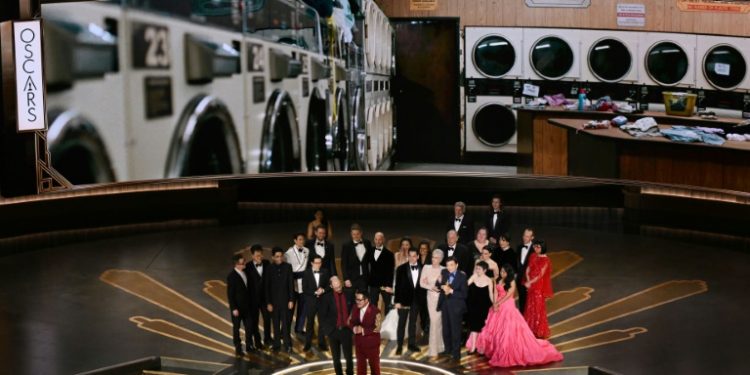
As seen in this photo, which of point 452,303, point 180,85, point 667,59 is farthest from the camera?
point 667,59

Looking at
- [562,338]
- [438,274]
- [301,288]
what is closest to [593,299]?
[562,338]

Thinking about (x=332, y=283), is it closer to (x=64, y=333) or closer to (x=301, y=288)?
(x=301, y=288)

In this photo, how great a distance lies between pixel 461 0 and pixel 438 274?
731 centimetres

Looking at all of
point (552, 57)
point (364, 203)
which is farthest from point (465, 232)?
point (552, 57)

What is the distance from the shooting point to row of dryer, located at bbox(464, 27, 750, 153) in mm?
13735

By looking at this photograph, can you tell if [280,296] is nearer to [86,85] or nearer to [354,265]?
[354,265]

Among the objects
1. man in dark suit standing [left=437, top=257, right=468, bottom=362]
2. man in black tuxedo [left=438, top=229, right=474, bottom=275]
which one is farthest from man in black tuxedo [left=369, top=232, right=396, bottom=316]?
man in dark suit standing [left=437, top=257, right=468, bottom=362]

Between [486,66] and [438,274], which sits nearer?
[438,274]

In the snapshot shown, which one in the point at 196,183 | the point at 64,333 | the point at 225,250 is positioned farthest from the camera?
the point at 196,183

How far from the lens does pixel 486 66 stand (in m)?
14.6

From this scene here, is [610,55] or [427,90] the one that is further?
[427,90]

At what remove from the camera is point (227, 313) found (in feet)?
30.4

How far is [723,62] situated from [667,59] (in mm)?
783

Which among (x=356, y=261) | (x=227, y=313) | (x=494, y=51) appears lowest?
(x=227, y=313)
